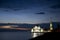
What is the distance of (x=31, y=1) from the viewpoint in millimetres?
4125

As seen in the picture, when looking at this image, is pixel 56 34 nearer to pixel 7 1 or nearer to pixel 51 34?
pixel 51 34

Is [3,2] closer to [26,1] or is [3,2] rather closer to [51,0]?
[26,1]

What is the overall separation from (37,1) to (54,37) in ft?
3.67

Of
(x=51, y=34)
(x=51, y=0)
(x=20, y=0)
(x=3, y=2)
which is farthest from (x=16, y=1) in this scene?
(x=51, y=34)

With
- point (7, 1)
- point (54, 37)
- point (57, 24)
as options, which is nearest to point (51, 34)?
point (54, 37)

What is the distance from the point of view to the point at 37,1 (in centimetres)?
409

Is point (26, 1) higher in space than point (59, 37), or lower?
higher

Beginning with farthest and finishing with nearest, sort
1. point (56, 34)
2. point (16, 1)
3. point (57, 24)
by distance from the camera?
point (57, 24) < point (16, 1) < point (56, 34)

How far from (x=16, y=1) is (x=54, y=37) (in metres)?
1.46

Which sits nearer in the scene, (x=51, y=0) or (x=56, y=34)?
(x=56, y=34)

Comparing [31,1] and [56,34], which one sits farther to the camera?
[31,1]

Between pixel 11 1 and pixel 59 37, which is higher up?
pixel 11 1

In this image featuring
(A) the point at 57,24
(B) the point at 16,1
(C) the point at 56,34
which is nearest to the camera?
(C) the point at 56,34

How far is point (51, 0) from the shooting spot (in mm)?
4094
